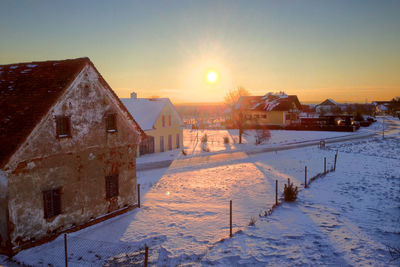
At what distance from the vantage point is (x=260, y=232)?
10305mm

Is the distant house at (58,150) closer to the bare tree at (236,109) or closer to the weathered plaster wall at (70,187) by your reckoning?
the weathered plaster wall at (70,187)

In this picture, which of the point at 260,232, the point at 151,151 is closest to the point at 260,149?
the point at 151,151

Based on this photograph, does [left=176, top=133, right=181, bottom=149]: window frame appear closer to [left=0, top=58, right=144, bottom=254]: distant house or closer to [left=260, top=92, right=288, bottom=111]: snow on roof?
[left=0, top=58, right=144, bottom=254]: distant house

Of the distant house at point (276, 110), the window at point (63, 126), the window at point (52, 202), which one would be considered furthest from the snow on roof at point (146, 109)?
the distant house at point (276, 110)

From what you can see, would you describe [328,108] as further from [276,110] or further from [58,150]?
[58,150]

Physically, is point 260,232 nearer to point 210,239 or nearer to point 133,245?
point 210,239

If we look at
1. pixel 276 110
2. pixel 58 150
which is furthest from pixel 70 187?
pixel 276 110

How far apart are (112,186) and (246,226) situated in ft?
19.4

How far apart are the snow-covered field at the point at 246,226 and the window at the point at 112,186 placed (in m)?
1.05

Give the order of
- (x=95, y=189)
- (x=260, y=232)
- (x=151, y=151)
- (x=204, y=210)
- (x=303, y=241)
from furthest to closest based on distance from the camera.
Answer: (x=151, y=151), (x=204, y=210), (x=95, y=189), (x=260, y=232), (x=303, y=241)

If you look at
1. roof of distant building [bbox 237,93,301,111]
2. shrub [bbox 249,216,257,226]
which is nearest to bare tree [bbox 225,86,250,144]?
roof of distant building [bbox 237,93,301,111]

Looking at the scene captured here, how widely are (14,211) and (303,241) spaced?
9252 millimetres

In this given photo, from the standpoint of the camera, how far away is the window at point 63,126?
1032cm

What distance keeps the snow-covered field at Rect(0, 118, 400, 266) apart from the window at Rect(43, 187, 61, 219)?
973mm
